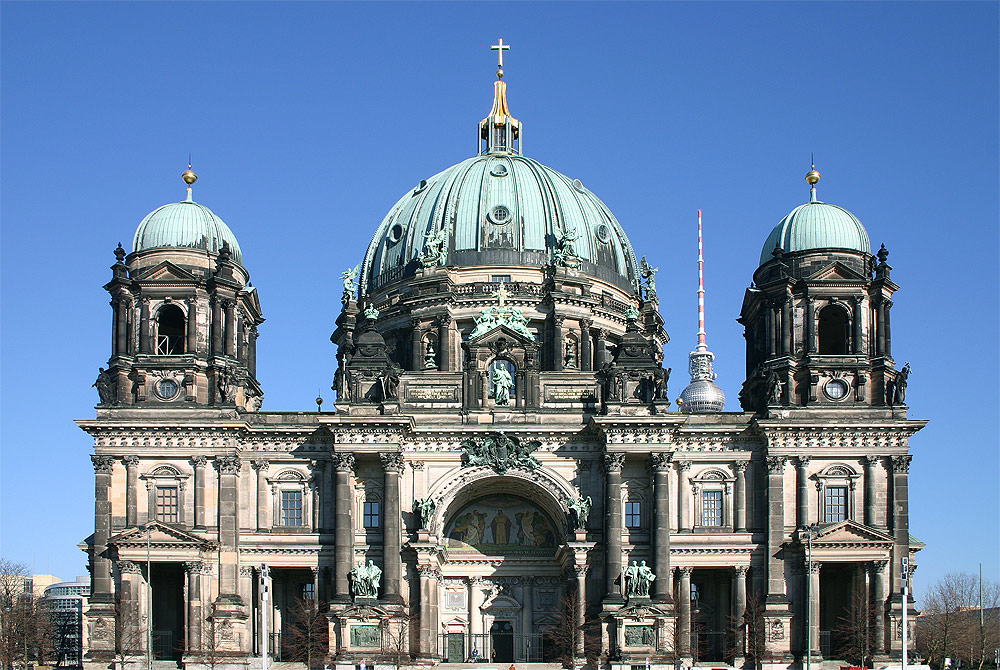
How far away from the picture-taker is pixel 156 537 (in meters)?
73.1

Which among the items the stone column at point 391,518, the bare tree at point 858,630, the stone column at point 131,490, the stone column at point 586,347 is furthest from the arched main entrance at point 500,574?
the stone column at point 131,490

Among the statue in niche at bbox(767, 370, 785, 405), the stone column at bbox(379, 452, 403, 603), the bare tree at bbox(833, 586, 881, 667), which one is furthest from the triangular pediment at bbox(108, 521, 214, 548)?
the bare tree at bbox(833, 586, 881, 667)

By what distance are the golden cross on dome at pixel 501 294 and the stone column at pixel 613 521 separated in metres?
13.6

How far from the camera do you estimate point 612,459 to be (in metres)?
75.0

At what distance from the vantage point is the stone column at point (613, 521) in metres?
73.9

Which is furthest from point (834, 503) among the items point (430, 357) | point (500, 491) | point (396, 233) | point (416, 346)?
point (396, 233)

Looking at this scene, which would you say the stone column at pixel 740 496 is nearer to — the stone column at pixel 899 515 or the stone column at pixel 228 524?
the stone column at pixel 899 515

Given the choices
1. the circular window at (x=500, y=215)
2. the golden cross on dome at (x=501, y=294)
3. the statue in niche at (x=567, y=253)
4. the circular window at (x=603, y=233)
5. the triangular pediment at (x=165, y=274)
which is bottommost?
the golden cross on dome at (x=501, y=294)

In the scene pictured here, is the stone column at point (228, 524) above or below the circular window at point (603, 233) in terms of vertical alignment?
below

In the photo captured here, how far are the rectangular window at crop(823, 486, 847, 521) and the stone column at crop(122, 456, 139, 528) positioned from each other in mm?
35774

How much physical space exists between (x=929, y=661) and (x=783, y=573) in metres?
12.9

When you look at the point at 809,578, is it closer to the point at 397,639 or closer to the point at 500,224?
the point at 397,639

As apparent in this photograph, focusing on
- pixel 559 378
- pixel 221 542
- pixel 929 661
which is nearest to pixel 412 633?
pixel 221 542

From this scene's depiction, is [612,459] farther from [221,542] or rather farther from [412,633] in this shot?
[221,542]
